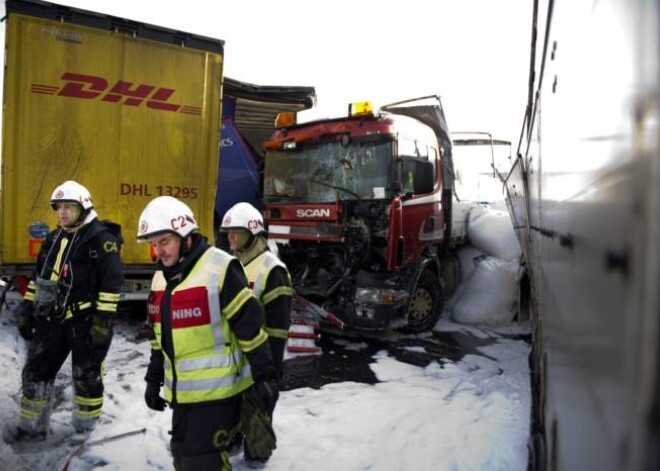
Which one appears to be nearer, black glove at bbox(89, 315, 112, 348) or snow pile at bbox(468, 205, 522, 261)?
black glove at bbox(89, 315, 112, 348)

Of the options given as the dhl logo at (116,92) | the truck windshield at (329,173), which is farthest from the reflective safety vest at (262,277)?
the dhl logo at (116,92)

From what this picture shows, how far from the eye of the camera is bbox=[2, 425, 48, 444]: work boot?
346 centimetres

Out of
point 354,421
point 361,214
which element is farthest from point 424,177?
point 354,421

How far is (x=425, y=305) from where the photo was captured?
22.5 feet

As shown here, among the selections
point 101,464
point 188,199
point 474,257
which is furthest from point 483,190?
point 101,464

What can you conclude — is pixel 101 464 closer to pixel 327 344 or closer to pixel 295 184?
pixel 327 344

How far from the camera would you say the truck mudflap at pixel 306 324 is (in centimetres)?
582

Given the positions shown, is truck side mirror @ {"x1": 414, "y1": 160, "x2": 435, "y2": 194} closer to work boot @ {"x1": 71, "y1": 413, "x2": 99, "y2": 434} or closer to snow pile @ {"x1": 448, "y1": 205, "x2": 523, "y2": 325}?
snow pile @ {"x1": 448, "y1": 205, "x2": 523, "y2": 325}

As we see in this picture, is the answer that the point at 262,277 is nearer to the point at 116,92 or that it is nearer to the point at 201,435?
the point at 201,435

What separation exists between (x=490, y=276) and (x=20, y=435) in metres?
6.01

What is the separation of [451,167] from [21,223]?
5.58m

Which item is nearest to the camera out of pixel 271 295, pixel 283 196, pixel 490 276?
pixel 271 295

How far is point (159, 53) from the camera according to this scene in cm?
569

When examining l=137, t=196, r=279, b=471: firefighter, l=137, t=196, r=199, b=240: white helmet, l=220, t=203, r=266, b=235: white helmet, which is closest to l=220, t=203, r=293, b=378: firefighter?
l=220, t=203, r=266, b=235: white helmet
